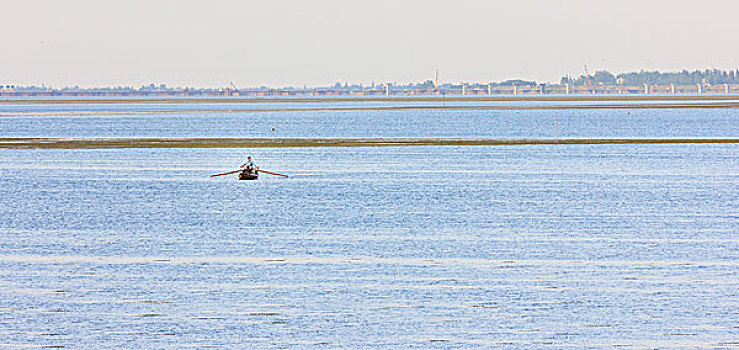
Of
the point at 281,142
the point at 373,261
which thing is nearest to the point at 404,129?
the point at 281,142

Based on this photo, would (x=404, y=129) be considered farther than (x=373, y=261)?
Yes

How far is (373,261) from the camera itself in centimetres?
2972

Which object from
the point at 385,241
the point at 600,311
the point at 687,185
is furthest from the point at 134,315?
the point at 687,185

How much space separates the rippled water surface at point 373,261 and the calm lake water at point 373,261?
8 cm

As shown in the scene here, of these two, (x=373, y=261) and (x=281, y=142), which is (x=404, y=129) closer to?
(x=281, y=142)

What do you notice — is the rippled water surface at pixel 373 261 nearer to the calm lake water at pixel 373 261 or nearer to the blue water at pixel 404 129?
the calm lake water at pixel 373 261

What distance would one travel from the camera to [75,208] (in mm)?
44094

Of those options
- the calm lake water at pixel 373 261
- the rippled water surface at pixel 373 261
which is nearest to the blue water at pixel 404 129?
the calm lake water at pixel 373 261

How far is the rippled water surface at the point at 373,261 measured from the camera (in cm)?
2131

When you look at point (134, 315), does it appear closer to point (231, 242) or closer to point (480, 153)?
point (231, 242)

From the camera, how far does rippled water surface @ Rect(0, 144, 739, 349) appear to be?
21.3 metres

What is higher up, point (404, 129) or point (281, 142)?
point (281, 142)

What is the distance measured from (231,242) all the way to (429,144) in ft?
184

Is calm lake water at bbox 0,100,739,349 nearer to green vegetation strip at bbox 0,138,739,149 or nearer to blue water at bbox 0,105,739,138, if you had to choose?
green vegetation strip at bbox 0,138,739,149
